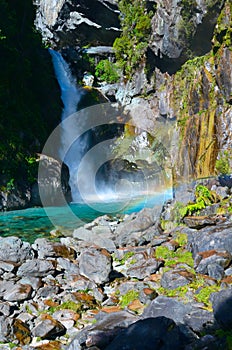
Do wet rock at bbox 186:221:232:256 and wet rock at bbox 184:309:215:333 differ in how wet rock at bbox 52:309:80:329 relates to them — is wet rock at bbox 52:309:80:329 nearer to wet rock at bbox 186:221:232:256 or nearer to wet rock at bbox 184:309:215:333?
wet rock at bbox 184:309:215:333

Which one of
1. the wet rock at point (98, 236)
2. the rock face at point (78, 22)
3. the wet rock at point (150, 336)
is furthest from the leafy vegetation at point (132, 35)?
the wet rock at point (150, 336)

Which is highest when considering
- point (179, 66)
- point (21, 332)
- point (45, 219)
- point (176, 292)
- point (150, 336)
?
point (179, 66)

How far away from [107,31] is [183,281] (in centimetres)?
3088

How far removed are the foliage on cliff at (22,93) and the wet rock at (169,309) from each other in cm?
1529

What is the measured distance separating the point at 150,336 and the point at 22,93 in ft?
72.8

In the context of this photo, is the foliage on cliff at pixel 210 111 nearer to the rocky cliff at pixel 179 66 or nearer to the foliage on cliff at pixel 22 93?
the rocky cliff at pixel 179 66

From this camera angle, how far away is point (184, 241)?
9.65 m

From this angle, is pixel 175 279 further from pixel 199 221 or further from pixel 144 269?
pixel 199 221

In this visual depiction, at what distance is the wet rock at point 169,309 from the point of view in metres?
5.45

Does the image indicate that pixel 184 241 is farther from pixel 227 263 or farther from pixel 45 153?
pixel 45 153

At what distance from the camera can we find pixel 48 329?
18.9 ft

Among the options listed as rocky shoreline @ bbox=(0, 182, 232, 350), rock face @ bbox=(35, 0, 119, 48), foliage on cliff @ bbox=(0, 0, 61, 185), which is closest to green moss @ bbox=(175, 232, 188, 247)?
rocky shoreline @ bbox=(0, 182, 232, 350)

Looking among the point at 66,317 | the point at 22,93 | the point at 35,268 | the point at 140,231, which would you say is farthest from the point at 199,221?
the point at 22,93

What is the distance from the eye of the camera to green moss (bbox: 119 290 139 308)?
680cm
